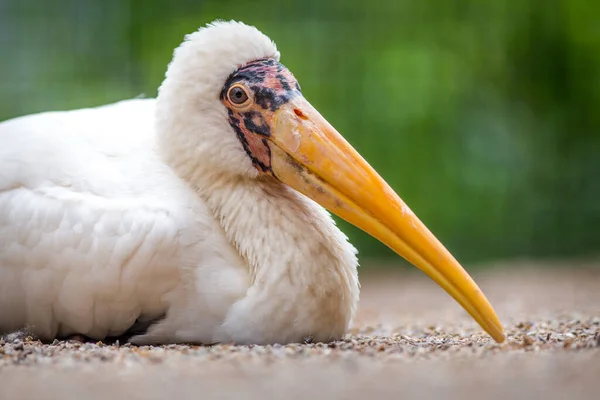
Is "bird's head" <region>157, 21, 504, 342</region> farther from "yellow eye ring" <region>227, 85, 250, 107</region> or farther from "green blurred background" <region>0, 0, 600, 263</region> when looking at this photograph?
"green blurred background" <region>0, 0, 600, 263</region>

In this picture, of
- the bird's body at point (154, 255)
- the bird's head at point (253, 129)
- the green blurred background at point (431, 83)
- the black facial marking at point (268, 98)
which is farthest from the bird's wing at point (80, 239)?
the green blurred background at point (431, 83)

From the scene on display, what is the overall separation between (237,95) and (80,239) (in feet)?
3.57

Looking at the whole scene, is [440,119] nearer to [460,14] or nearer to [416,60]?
[416,60]

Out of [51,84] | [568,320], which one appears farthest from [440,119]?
[568,320]

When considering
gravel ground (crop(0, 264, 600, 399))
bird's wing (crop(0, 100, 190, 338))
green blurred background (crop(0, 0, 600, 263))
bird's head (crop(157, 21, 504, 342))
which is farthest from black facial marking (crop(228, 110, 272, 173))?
green blurred background (crop(0, 0, 600, 263))

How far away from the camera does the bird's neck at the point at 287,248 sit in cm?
425

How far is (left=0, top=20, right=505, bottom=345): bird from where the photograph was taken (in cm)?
419

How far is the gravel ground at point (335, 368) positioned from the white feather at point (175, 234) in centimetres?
21

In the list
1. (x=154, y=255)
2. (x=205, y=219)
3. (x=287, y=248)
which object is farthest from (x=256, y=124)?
(x=154, y=255)

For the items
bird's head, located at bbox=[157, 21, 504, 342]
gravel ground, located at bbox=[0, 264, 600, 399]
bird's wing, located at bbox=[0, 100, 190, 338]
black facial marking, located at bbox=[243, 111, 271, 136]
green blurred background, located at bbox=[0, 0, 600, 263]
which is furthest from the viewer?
green blurred background, located at bbox=[0, 0, 600, 263]

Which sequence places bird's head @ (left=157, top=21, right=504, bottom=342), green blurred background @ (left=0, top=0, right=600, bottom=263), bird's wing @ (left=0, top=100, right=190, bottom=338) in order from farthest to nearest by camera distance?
green blurred background @ (left=0, top=0, right=600, bottom=263) < bird's head @ (left=157, top=21, right=504, bottom=342) < bird's wing @ (left=0, top=100, right=190, bottom=338)

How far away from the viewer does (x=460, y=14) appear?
12430 millimetres

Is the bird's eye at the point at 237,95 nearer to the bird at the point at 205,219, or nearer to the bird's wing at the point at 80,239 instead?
the bird at the point at 205,219

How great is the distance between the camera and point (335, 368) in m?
3.25
